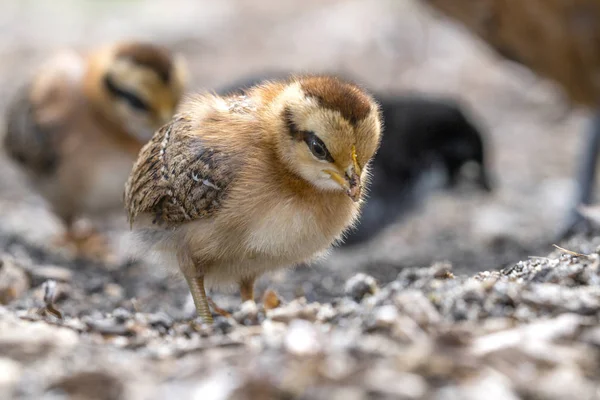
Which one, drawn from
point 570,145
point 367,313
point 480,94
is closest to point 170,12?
point 480,94

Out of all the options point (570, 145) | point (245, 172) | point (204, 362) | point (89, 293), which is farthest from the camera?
point (570, 145)

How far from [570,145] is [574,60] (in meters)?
3.76

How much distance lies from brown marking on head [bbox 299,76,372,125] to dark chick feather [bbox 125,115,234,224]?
44cm

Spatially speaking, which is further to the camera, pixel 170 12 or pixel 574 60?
pixel 170 12

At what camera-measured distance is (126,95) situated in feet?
19.1

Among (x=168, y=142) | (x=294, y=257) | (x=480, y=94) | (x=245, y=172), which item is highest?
(x=480, y=94)

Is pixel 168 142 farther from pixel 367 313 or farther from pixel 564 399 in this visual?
pixel 564 399

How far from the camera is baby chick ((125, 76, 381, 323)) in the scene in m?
3.07

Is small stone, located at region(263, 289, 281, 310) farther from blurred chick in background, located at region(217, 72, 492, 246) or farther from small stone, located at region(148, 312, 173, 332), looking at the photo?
blurred chick in background, located at region(217, 72, 492, 246)

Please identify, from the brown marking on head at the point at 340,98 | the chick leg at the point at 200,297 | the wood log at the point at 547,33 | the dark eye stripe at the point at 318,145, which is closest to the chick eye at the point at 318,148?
the dark eye stripe at the point at 318,145

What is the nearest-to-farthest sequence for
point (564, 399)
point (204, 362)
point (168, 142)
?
point (564, 399), point (204, 362), point (168, 142)

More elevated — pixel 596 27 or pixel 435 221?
pixel 596 27

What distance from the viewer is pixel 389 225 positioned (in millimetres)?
7113

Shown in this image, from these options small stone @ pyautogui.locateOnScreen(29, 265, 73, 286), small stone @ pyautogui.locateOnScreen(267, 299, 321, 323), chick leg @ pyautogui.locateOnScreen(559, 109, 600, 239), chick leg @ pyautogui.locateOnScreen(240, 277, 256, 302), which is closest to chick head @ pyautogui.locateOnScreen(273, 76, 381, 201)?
small stone @ pyautogui.locateOnScreen(267, 299, 321, 323)
